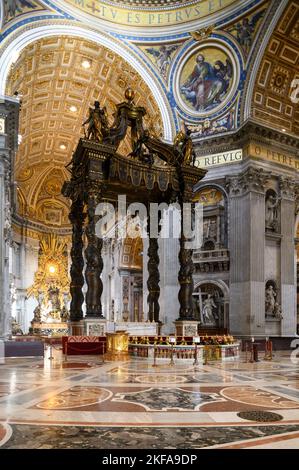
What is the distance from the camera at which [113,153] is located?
13.9 meters

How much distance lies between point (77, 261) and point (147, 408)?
33.5 ft

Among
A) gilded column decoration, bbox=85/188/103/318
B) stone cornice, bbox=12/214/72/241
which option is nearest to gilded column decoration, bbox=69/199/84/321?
gilded column decoration, bbox=85/188/103/318

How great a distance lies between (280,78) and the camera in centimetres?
2112

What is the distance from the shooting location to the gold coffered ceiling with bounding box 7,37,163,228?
21031mm

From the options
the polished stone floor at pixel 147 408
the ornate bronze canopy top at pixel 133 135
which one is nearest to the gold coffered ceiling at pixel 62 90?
the ornate bronze canopy top at pixel 133 135

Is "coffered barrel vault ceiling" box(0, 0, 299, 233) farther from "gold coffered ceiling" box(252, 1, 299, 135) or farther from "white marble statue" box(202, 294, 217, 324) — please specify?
"white marble statue" box(202, 294, 217, 324)

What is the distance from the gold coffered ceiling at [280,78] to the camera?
19.8m

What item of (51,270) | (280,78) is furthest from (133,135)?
(51,270)

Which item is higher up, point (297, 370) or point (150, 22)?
point (150, 22)

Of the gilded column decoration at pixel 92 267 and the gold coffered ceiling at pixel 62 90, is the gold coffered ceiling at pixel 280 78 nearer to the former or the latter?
the gold coffered ceiling at pixel 62 90

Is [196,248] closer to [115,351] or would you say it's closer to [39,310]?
[115,351]

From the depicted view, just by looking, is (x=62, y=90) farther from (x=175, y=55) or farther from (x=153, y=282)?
(x=153, y=282)
